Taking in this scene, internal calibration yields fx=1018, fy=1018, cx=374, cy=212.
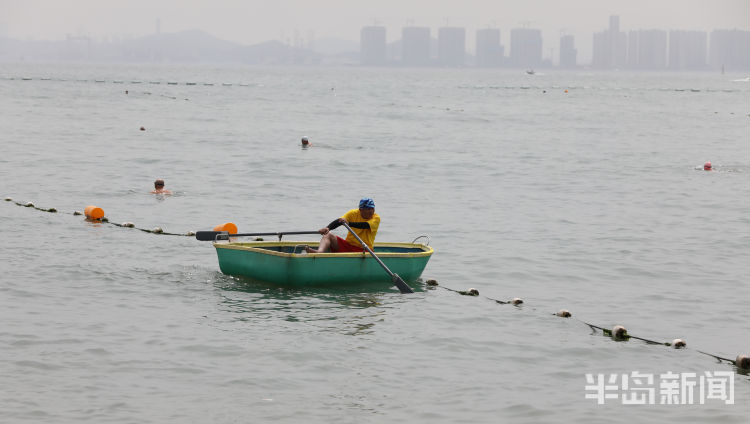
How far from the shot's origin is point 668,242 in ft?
79.3

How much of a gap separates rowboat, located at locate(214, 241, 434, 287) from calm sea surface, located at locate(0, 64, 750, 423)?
0.29 m

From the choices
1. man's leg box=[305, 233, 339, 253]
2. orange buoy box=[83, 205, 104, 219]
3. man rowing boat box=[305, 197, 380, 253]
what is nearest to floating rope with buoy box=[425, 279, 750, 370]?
man rowing boat box=[305, 197, 380, 253]

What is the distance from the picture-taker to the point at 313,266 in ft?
56.4

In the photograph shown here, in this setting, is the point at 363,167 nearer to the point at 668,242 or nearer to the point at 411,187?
the point at 411,187

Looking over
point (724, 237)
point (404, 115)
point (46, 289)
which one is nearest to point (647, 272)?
point (724, 237)

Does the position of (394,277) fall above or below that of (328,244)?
below

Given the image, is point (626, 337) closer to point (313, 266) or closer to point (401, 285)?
point (401, 285)

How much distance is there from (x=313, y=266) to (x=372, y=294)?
1.17 m

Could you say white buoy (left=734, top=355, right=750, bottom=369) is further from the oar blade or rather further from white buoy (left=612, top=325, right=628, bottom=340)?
the oar blade

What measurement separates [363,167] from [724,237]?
59.6 ft

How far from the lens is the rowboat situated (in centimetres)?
1717

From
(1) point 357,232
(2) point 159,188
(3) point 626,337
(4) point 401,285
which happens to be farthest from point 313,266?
(2) point 159,188

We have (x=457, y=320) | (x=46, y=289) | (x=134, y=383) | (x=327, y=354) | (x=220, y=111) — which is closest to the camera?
(x=134, y=383)

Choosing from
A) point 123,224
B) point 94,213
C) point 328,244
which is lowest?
point 123,224
